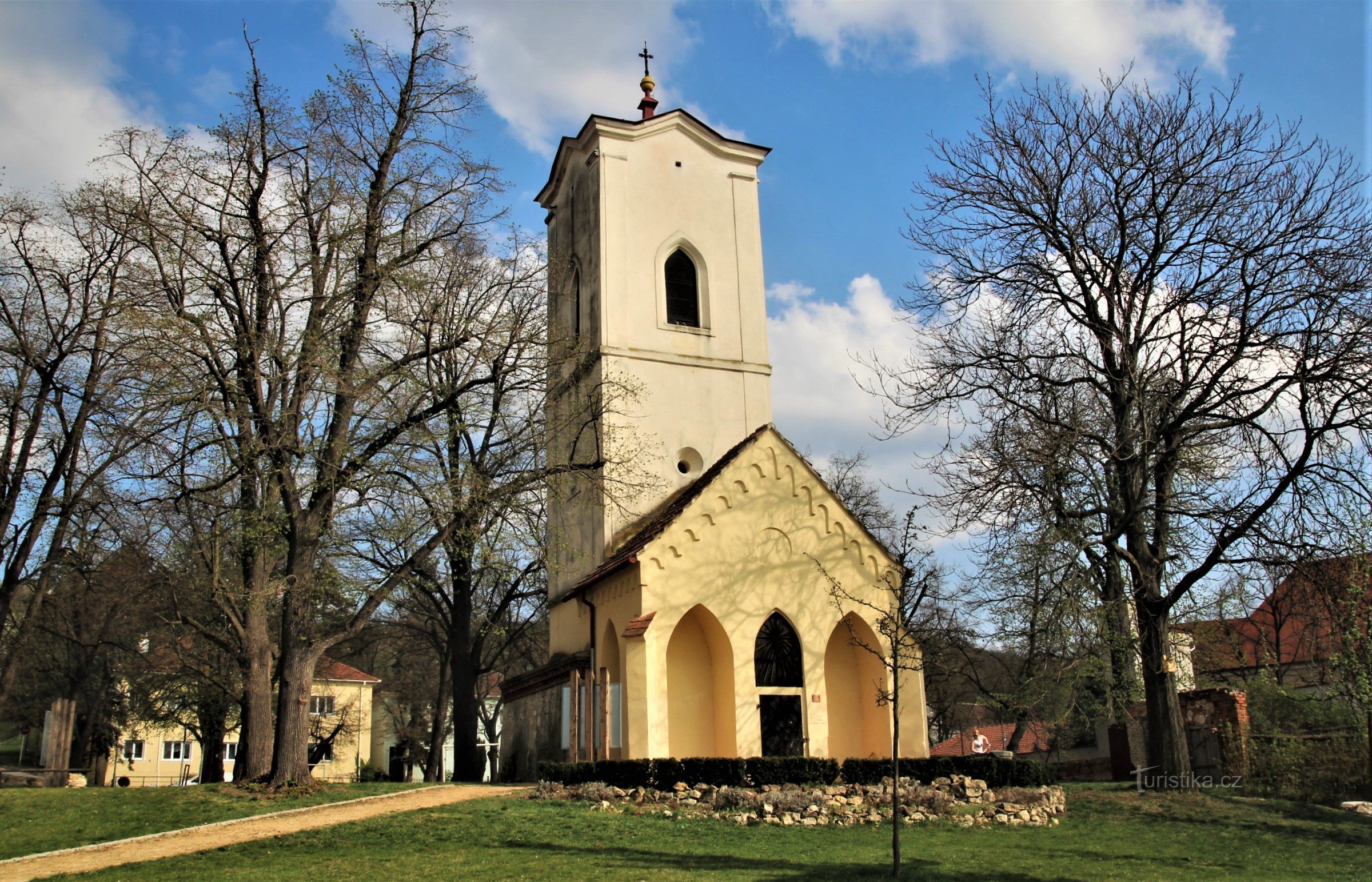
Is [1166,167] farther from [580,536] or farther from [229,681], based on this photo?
[229,681]

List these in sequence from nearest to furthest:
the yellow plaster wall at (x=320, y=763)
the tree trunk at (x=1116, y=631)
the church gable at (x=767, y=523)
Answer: the tree trunk at (x=1116, y=631), the church gable at (x=767, y=523), the yellow plaster wall at (x=320, y=763)

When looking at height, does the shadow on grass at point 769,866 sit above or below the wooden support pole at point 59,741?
below

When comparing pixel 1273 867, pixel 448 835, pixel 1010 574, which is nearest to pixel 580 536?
pixel 1010 574

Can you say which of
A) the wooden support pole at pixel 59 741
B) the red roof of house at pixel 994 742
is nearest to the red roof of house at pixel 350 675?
the wooden support pole at pixel 59 741

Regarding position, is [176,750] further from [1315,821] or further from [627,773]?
[1315,821]

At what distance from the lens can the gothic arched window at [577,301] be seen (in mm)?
26547

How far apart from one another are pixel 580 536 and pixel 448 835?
1148 centimetres

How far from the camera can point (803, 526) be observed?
21.2m

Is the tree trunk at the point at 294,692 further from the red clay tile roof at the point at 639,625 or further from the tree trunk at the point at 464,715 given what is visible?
the tree trunk at the point at 464,715

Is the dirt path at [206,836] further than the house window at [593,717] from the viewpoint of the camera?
No

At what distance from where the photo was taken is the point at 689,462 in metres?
24.5

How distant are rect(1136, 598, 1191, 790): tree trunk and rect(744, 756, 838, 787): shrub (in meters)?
6.25

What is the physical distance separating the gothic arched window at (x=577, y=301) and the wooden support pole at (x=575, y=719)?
359 inches

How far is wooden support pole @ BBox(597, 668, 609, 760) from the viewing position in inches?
771
